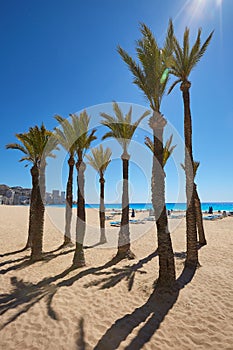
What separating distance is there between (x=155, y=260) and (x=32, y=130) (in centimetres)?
944

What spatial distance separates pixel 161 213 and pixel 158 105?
3989mm

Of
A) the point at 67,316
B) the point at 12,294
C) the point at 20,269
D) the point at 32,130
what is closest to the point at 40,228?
the point at 20,269

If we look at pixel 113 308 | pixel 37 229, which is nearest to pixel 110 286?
pixel 113 308

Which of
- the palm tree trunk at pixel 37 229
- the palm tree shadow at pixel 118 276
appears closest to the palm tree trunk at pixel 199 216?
the palm tree shadow at pixel 118 276

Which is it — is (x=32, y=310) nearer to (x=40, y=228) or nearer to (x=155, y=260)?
(x=40, y=228)

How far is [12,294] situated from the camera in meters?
6.53

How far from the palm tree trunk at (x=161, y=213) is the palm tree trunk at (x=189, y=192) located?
7.02 ft

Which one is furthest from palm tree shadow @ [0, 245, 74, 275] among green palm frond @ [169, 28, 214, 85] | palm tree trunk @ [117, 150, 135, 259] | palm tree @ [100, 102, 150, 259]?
green palm frond @ [169, 28, 214, 85]

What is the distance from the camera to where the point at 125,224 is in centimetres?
1099

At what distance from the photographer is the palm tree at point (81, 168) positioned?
9.56 metres

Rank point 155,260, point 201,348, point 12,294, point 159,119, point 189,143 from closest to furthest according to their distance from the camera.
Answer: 1. point 201,348
2. point 12,294
3. point 159,119
4. point 189,143
5. point 155,260

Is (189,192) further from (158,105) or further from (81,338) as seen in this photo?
(81,338)

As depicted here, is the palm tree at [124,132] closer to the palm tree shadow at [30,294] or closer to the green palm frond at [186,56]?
the green palm frond at [186,56]

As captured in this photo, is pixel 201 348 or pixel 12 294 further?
pixel 12 294
